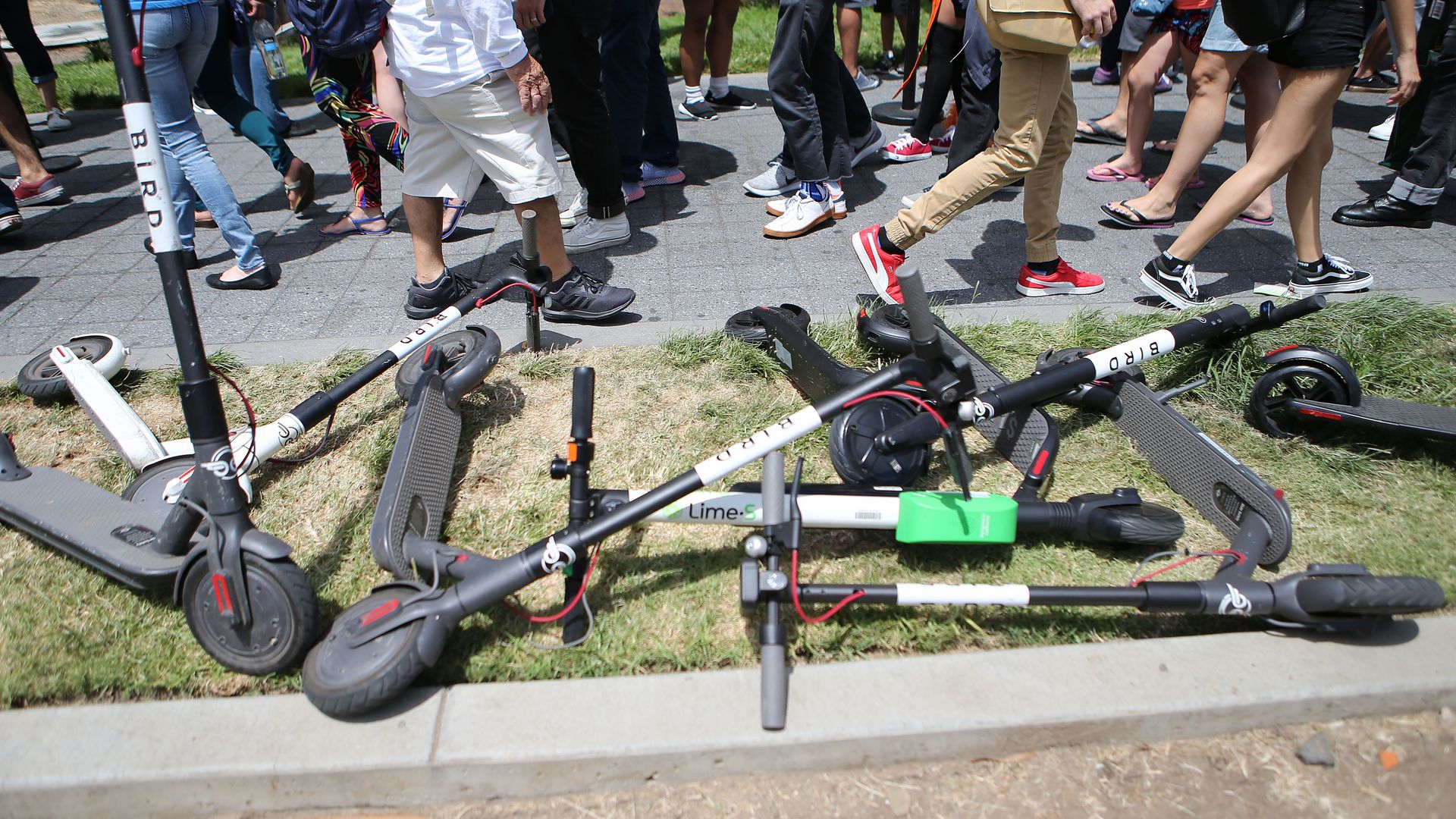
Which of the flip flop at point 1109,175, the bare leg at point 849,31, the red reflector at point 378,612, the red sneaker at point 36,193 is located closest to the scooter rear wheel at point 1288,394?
the red reflector at point 378,612

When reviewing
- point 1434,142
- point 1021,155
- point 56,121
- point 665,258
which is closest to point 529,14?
point 665,258

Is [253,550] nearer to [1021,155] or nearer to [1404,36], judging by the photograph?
[1021,155]

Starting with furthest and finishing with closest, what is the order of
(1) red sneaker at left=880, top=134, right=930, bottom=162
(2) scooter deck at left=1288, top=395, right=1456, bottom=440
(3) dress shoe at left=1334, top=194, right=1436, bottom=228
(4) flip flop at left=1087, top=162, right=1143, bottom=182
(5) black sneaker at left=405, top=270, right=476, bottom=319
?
(1) red sneaker at left=880, top=134, right=930, bottom=162 → (4) flip flop at left=1087, top=162, right=1143, bottom=182 → (3) dress shoe at left=1334, top=194, right=1436, bottom=228 → (5) black sneaker at left=405, top=270, right=476, bottom=319 → (2) scooter deck at left=1288, top=395, right=1456, bottom=440

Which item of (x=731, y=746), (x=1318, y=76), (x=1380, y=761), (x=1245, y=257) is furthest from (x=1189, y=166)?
(x=731, y=746)

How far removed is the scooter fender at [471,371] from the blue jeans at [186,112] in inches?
86.9

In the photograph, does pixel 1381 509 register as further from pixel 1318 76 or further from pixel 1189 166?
pixel 1189 166

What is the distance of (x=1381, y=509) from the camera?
2.80 metres

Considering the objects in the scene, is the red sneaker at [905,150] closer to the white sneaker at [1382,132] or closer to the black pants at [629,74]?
the black pants at [629,74]

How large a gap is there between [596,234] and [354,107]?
1440mm

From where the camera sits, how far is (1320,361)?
299 cm

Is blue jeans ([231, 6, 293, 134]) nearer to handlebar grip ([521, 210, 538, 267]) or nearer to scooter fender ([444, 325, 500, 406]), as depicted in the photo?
handlebar grip ([521, 210, 538, 267])

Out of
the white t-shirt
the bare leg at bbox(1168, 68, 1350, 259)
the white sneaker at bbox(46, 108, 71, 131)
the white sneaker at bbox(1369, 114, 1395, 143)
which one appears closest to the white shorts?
the white t-shirt

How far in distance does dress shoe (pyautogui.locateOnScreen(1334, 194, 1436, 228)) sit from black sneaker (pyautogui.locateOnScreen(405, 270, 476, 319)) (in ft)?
15.7

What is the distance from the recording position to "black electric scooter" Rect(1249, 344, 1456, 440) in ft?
9.49
